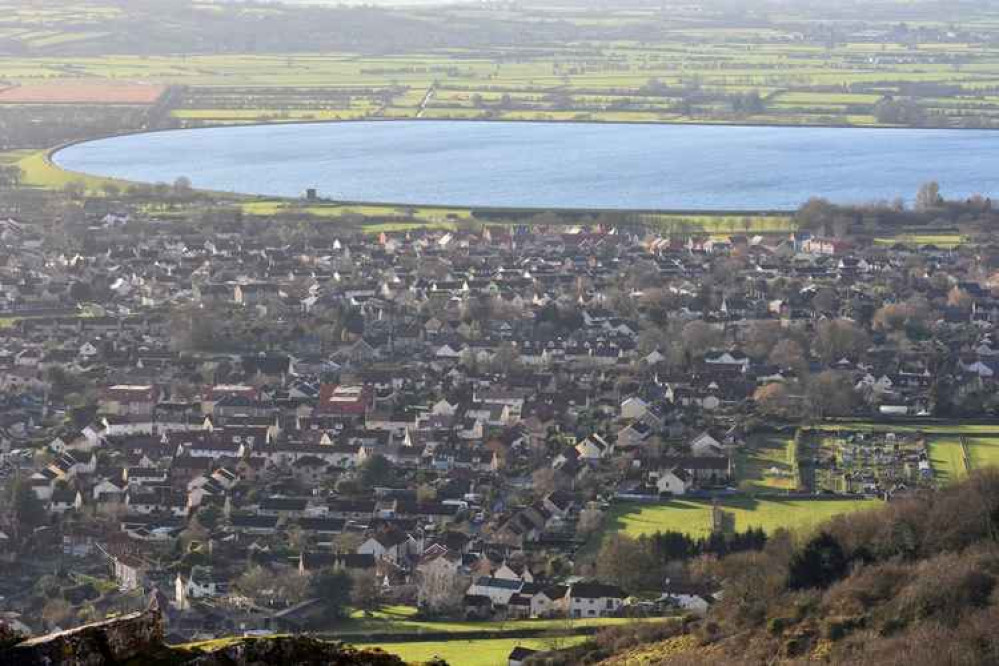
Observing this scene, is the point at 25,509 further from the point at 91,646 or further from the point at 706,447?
the point at 91,646

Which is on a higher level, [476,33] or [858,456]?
[476,33]

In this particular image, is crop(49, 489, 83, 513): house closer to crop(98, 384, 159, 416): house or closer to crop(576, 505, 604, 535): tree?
crop(98, 384, 159, 416): house

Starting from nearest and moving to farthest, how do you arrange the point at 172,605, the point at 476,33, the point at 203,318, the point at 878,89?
the point at 172,605 → the point at 203,318 → the point at 878,89 → the point at 476,33

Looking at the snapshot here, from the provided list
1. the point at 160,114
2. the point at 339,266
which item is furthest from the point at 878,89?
the point at 339,266

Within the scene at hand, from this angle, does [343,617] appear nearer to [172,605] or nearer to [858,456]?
[172,605]

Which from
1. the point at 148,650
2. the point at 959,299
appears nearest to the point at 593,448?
the point at 959,299

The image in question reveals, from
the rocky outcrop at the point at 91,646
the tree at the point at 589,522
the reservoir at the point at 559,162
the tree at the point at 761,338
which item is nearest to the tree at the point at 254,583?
the tree at the point at 589,522
